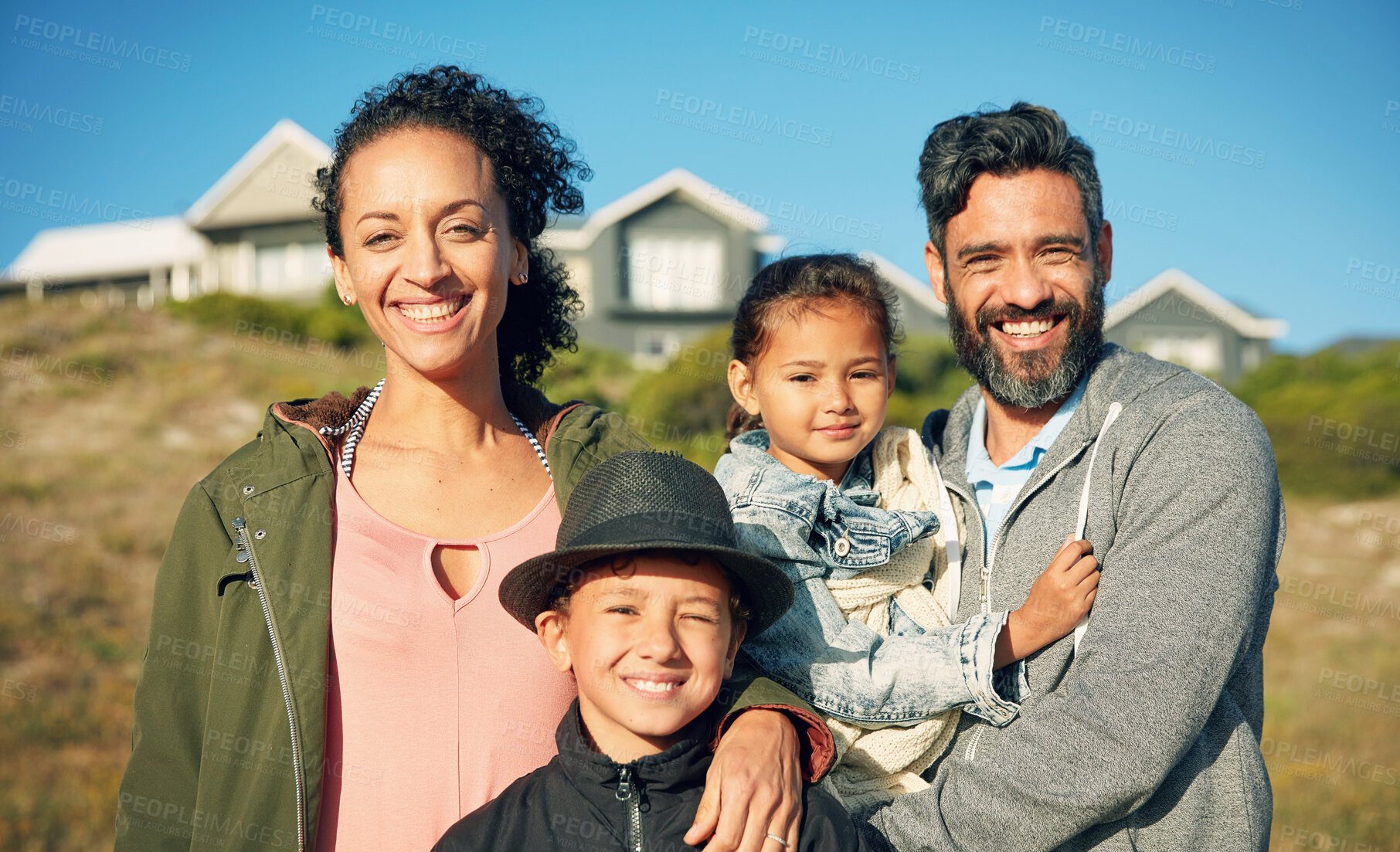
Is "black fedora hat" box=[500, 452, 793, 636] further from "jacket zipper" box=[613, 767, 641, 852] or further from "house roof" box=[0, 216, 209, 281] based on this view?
"house roof" box=[0, 216, 209, 281]

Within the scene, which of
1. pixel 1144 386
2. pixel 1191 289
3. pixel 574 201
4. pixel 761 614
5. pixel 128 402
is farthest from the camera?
pixel 1191 289

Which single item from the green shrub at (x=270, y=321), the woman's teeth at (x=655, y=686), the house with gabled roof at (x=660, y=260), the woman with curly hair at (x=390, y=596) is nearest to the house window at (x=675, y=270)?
the house with gabled roof at (x=660, y=260)

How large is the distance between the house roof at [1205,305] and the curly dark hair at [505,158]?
1030 inches

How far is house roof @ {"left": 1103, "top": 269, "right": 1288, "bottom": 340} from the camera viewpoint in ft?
87.7

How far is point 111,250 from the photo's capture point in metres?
29.4

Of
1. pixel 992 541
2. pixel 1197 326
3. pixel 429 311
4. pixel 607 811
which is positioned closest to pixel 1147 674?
pixel 992 541

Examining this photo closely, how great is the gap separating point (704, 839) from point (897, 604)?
3.18 feet

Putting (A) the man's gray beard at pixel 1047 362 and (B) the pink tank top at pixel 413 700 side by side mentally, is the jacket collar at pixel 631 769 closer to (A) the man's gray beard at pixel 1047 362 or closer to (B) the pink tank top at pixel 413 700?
(B) the pink tank top at pixel 413 700

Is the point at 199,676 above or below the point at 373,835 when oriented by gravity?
above

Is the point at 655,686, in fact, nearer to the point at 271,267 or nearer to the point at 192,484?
the point at 192,484

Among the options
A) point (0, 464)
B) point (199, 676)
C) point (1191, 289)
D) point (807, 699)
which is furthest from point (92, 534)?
point (1191, 289)

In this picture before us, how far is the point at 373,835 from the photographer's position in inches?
91.7

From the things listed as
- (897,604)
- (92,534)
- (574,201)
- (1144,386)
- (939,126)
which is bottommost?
(92,534)

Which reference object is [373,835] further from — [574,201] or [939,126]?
[939,126]
